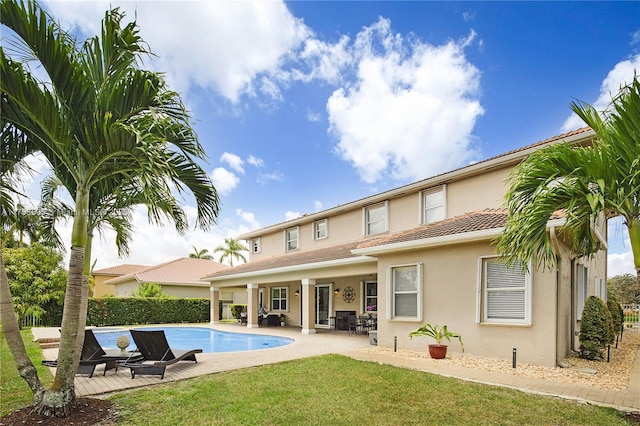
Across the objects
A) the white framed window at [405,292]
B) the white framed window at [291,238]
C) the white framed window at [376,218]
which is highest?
the white framed window at [376,218]

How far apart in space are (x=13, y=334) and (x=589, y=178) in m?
8.47

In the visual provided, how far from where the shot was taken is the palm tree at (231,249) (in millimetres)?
56000

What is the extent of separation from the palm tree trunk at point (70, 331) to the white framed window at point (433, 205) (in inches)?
506

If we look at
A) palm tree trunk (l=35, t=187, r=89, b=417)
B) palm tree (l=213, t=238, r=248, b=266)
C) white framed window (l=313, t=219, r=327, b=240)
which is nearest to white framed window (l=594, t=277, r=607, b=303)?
white framed window (l=313, t=219, r=327, b=240)

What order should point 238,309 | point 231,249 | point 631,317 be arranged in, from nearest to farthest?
point 631,317, point 238,309, point 231,249

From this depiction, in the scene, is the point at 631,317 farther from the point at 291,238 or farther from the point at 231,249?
the point at 231,249

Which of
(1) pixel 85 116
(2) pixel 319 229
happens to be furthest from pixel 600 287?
(1) pixel 85 116

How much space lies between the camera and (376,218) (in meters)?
19.2

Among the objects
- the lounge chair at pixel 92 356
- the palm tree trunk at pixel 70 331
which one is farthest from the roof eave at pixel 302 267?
the palm tree trunk at pixel 70 331

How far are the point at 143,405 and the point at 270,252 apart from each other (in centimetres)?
1989

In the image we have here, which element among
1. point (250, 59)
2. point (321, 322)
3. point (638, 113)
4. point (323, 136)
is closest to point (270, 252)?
point (321, 322)

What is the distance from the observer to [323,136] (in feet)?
77.4

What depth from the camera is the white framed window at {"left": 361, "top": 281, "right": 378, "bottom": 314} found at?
1922cm

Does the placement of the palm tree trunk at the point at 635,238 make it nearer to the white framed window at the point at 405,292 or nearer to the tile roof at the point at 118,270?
the white framed window at the point at 405,292
